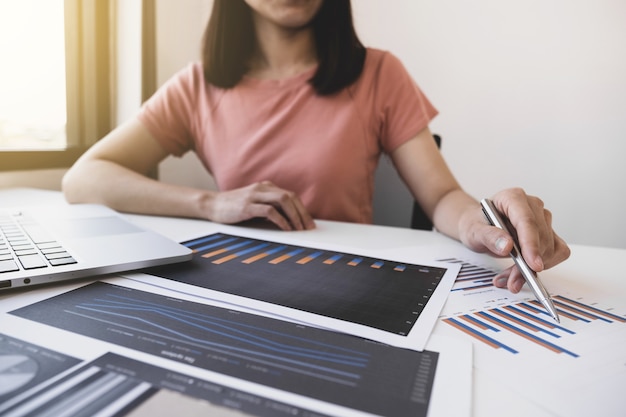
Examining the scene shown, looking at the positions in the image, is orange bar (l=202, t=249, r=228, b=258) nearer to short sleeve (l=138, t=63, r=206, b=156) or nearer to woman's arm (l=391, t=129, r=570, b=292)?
woman's arm (l=391, t=129, r=570, b=292)

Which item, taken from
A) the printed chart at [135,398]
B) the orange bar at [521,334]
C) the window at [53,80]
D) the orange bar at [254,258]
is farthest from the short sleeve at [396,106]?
the window at [53,80]

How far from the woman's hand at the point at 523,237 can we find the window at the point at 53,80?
1186 millimetres

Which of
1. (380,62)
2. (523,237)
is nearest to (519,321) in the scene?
(523,237)

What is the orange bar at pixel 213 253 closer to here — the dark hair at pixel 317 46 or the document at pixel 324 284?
the document at pixel 324 284

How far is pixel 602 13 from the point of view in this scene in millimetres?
1369

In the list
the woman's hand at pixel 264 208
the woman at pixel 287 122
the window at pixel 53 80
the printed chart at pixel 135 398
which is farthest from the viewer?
the window at pixel 53 80

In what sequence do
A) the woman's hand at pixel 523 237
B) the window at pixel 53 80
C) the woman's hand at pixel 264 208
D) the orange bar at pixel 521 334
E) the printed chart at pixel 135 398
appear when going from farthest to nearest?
the window at pixel 53 80, the woman's hand at pixel 264 208, the woman's hand at pixel 523 237, the orange bar at pixel 521 334, the printed chart at pixel 135 398

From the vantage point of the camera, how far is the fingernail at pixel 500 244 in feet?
1.64

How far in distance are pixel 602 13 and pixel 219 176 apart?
1277mm

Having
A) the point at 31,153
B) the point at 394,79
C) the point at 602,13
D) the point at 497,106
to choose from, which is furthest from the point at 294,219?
the point at 602,13

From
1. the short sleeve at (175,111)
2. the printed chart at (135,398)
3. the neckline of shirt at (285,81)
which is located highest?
the neckline of shirt at (285,81)

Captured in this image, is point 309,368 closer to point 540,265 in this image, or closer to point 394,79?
point 540,265

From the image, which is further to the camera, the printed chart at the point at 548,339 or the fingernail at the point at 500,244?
the fingernail at the point at 500,244

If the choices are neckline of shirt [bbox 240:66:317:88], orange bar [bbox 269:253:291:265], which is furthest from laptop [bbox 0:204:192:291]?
neckline of shirt [bbox 240:66:317:88]
